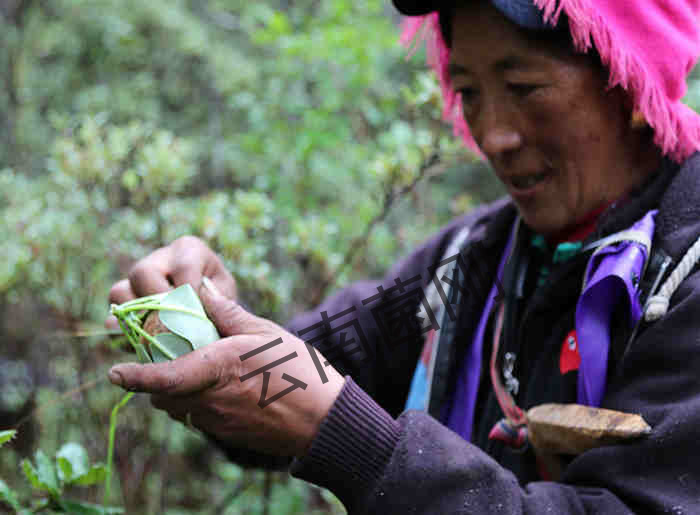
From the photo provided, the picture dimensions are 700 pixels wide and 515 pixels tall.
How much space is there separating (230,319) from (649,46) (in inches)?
42.8

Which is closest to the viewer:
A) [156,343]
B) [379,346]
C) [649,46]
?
[156,343]

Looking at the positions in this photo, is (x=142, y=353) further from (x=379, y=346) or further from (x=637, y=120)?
(x=637, y=120)

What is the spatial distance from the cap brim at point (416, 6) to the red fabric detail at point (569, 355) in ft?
2.85

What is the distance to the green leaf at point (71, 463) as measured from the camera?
126cm

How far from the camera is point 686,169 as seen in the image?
1417 millimetres

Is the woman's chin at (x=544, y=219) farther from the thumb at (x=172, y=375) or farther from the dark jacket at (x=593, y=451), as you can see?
the thumb at (x=172, y=375)

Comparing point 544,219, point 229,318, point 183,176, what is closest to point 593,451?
point 544,219

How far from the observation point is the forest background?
2287 millimetres

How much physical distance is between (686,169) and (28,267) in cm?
209

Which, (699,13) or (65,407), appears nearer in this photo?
(699,13)

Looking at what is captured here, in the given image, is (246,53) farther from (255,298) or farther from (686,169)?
(686,169)

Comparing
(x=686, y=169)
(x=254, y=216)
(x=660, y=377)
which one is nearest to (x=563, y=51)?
(x=686, y=169)

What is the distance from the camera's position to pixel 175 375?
958 millimetres

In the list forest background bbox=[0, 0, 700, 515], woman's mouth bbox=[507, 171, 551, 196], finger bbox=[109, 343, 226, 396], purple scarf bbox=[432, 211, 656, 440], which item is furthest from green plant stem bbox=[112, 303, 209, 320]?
woman's mouth bbox=[507, 171, 551, 196]
